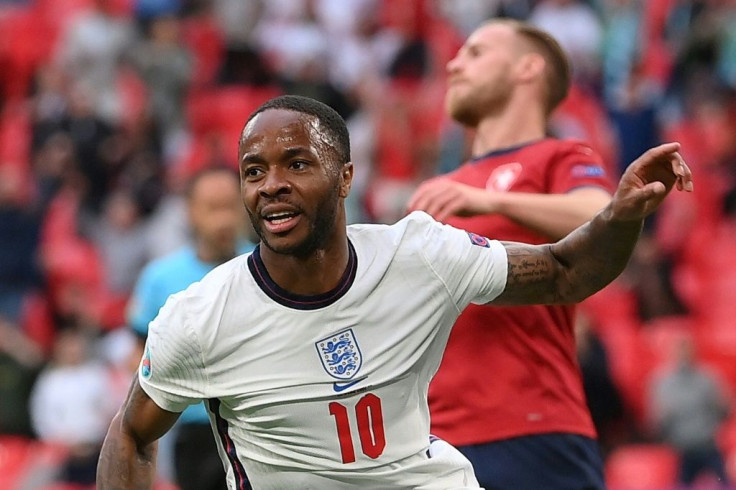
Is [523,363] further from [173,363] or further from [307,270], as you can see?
[173,363]

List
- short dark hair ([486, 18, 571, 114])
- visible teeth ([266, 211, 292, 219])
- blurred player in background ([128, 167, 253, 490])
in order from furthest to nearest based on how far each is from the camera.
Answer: blurred player in background ([128, 167, 253, 490]) < short dark hair ([486, 18, 571, 114]) < visible teeth ([266, 211, 292, 219])

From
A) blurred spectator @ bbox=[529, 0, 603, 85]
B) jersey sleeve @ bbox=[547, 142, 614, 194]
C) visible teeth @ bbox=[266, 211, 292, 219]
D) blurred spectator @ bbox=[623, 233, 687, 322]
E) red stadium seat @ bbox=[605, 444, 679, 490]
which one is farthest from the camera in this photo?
blurred spectator @ bbox=[529, 0, 603, 85]

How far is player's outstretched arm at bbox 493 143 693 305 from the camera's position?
365 cm

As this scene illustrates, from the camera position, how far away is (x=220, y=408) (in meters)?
3.72

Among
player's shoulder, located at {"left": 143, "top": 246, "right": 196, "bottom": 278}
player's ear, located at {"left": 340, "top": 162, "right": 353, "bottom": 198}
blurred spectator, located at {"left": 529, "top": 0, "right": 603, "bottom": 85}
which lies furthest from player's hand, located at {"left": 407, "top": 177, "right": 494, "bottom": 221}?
blurred spectator, located at {"left": 529, "top": 0, "right": 603, "bottom": 85}

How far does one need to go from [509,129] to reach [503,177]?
0.29m

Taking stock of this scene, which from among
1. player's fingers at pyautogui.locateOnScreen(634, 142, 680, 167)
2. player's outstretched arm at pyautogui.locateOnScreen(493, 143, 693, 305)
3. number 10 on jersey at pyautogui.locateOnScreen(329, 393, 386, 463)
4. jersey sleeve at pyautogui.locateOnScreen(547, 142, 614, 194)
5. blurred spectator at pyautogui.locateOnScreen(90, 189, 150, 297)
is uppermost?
blurred spectator at pyautogui.locateOnScreen(90, 189, 150, 297)

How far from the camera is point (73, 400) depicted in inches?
389

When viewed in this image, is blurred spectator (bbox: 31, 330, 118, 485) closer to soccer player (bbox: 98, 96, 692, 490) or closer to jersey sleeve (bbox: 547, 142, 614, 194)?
jersey sleeve (bbox: 547, 142, 614, 194)

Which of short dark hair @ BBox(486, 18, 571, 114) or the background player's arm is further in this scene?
short dark hair @ BBox(486, 18, 571, 114)

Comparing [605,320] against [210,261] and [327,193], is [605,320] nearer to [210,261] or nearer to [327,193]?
[210,261]

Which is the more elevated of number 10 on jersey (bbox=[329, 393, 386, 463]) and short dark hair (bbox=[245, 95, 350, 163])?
short dark hair (bbox=[245, 95, 350, 163])

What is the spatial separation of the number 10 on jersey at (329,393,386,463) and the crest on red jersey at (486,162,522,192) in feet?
4.90

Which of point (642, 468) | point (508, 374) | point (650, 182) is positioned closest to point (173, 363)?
point (650, 182)
